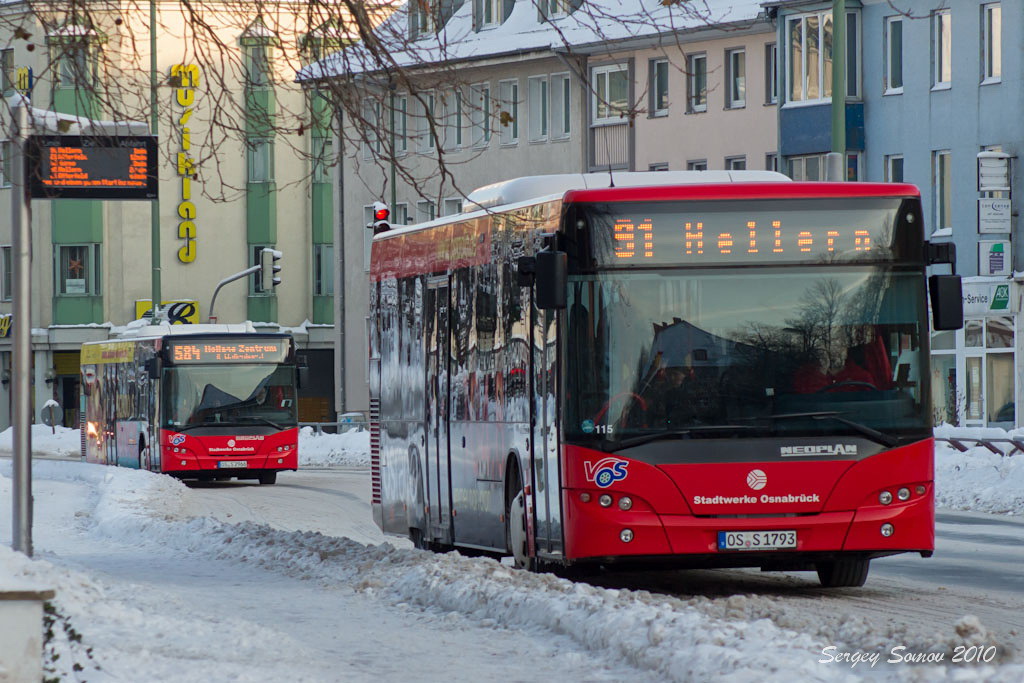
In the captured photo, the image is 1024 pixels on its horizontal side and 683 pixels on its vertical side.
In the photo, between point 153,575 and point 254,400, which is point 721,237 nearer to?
point 153,575

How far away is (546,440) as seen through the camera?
1449 centimetres

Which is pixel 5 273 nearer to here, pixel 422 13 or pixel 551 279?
pixel 551 279

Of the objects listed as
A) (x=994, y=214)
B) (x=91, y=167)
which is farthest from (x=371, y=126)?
(x=994, y=214)

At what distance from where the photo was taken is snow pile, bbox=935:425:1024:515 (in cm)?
A: 2698

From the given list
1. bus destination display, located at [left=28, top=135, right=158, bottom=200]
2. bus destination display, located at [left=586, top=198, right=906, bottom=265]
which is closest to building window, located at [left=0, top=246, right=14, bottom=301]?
bus destination display, located at [left=28, top=135, right=158, bottom=200]

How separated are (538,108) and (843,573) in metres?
51.1

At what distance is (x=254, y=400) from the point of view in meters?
39.2

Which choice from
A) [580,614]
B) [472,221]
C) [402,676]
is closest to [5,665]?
[402,676]

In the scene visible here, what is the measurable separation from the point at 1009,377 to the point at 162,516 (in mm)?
29898

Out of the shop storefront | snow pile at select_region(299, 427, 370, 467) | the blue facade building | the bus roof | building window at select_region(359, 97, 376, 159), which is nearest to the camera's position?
building window at select_region(359, 97, 376, 159)

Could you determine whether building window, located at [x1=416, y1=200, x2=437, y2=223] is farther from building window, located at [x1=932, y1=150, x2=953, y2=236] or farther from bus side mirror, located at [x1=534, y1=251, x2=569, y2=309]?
building window, located at [x1=932, y1=150, x2=953, y2=236]

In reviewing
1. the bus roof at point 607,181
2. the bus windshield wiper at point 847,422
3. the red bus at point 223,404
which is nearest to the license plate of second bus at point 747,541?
the bus windshield wiper at point 847,422

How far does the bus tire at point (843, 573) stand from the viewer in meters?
14.9

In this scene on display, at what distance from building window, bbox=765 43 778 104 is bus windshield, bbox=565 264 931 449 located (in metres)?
43.7
